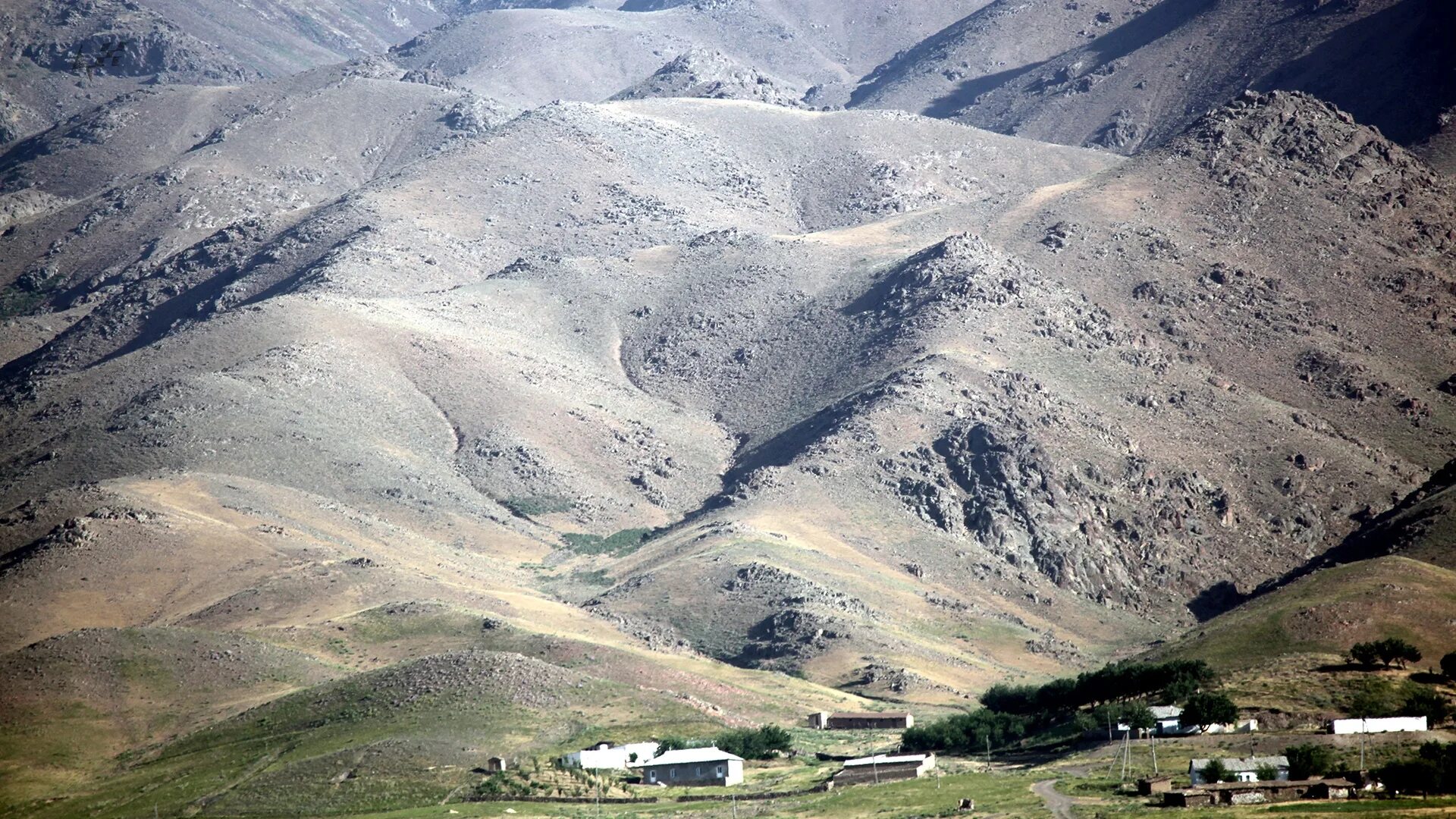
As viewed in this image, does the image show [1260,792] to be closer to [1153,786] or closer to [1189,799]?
[1189,799]

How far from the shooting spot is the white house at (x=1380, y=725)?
90250mm

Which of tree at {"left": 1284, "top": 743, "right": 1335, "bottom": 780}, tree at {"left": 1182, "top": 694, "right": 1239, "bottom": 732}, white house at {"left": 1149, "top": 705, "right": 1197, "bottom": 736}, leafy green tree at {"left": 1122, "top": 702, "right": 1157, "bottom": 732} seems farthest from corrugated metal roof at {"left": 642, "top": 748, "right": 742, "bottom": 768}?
tree at {"left": 1284, "top": 743, "right": 1335, "bottom": 780}

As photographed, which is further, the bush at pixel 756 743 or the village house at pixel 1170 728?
the bush at pixel 756 743

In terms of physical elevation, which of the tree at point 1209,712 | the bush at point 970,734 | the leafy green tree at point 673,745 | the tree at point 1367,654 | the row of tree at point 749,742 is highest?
the tree at point 1367,654

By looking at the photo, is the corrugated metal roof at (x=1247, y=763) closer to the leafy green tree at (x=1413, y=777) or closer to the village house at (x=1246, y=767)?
the village house at (x=1246, y=767)

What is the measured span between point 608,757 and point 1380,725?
40.6 meters

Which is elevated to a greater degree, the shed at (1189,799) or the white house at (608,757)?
the shed at (1189,799)

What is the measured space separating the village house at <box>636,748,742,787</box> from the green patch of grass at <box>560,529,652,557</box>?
90.5 metres

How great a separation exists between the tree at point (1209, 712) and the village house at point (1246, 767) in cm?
907

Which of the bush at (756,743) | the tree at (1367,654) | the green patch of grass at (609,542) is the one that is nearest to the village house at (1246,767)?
the tree at (1367,654)

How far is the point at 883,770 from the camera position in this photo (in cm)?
9750

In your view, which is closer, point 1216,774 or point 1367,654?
point 1216,774

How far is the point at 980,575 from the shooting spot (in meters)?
183

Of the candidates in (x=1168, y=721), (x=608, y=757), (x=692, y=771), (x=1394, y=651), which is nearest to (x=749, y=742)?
(x=692, y=771)
